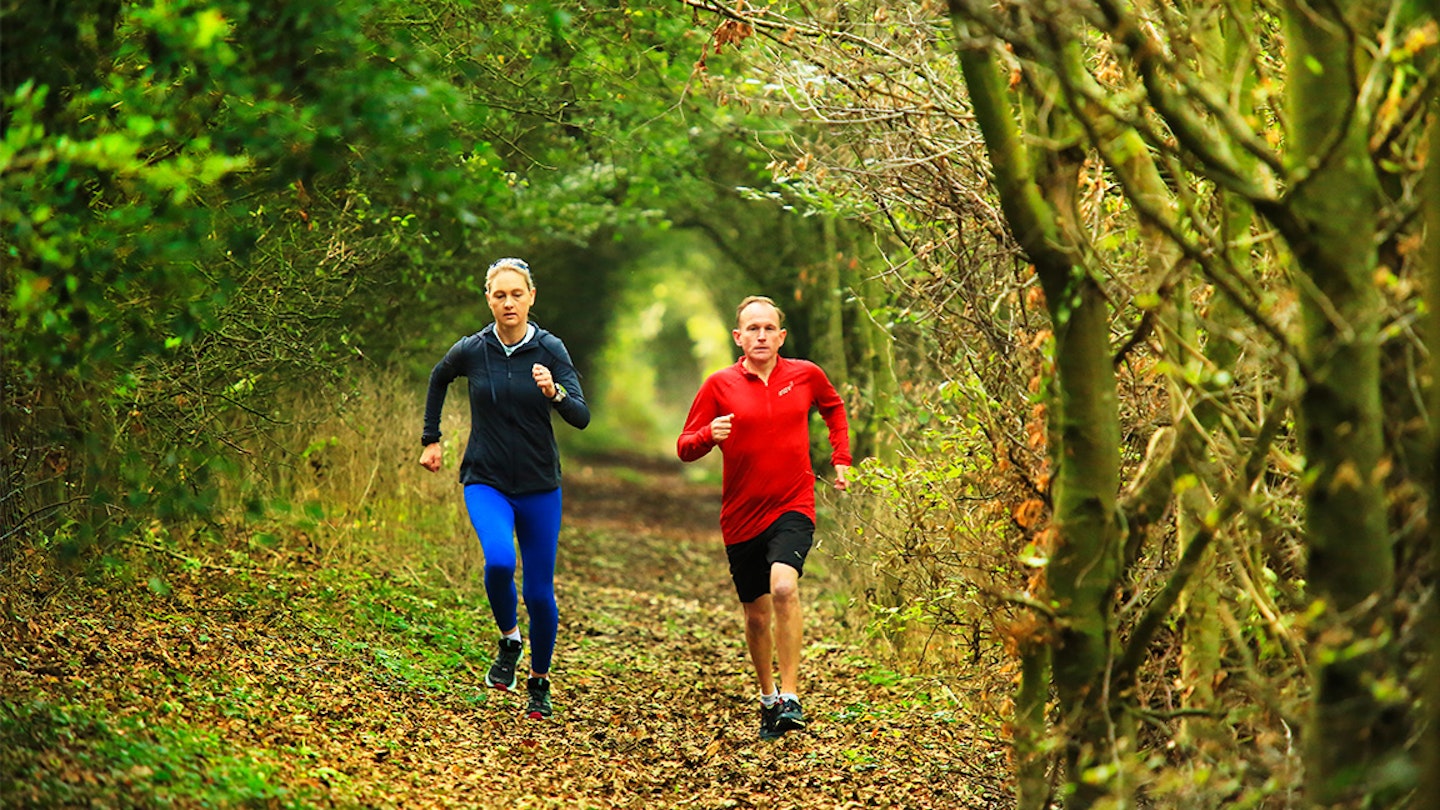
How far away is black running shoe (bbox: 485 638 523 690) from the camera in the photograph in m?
7.38

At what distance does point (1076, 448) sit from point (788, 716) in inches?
122

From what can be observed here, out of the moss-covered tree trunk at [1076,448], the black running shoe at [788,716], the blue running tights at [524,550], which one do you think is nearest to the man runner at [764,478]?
the black running shoe at [788,716]

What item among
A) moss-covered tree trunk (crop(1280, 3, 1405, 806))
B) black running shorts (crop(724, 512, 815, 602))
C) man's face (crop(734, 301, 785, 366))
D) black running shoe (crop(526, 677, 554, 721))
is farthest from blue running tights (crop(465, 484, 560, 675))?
moss-covered tree trunk (crop(1280, 3, 1405, 806))

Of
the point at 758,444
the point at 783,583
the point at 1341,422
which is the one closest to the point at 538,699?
the point at 783,583

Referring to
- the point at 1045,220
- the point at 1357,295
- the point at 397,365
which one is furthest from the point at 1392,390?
the point at 397,365

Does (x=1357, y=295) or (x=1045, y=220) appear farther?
(x=1045, y=220)

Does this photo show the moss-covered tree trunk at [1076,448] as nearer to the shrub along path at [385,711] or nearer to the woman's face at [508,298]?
the shrub along path at [385,711]

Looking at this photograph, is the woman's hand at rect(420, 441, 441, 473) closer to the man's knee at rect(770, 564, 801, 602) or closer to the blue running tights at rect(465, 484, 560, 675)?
the blue running tights at rect(465, 484, 560, 675)

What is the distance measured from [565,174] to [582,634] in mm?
7068

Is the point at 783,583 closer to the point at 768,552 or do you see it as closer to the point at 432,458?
the point at 768,552

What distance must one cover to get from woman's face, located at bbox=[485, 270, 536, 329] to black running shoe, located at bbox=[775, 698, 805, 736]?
2.44 metres

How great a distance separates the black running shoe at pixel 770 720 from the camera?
697 centimetres

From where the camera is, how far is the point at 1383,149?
3670 millimetres

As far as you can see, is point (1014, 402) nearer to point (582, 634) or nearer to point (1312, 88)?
point (1312, 88)
